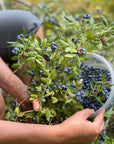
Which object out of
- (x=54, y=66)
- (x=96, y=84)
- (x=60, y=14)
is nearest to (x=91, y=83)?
(x=96, y=84)

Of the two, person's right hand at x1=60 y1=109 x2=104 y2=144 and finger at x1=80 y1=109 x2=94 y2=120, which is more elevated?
finger at x1=80 y1=109 x2=94 y2=120

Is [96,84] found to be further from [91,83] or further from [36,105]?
[36,105]

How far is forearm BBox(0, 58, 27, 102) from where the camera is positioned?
1.33m

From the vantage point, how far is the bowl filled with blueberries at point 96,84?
1219 mm

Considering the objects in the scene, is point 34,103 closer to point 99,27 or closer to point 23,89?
point 23,89

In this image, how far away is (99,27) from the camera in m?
1.39

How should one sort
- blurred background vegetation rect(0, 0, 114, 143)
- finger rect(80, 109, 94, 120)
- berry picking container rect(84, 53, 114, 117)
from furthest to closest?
blurred background vegetation rect(0, 0, 114, 143), berry picking container rect(84, 53, 114, 117), finger rect(80, 109, 94, 120)

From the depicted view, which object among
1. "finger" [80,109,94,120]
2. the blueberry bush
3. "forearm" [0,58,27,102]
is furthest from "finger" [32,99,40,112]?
"finger" [80,109,94,120]

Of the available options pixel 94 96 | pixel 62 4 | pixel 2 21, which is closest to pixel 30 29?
pixel 2 21

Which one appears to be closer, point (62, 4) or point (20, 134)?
point (20, 134)

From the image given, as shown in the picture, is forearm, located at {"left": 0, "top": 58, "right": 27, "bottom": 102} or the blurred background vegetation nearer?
forearm, located at {"left": 0, "top": 58, "right": 27, "bottom": 102}

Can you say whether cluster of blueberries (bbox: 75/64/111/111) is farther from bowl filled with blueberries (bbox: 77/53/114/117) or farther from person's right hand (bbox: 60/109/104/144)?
person's right hand (bbox: 60/109/104/144)

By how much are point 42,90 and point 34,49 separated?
0.22 m

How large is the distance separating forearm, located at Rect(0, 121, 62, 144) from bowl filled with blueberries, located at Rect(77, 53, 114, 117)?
0.30 meters
